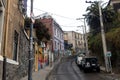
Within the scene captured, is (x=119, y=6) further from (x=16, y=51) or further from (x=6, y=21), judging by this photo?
(x=6, y=21)

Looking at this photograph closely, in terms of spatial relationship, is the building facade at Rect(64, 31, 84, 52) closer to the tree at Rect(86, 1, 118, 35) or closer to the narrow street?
the tree at Rect(86, 1, 118, 35)

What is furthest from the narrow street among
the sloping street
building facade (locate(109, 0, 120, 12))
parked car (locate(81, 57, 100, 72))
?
building facade (locate(109, 0, 120, 12))

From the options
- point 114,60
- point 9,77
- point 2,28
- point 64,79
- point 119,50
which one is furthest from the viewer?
point 114,60

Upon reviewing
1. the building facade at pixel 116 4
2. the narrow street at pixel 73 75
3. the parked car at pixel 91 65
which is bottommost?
the narrow street at pixel 73 75

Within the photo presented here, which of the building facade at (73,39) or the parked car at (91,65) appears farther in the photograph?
the building facade at (73,39)

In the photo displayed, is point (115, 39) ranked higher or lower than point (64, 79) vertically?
higher

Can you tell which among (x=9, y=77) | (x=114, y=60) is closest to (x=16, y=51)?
(x=9, y=77)

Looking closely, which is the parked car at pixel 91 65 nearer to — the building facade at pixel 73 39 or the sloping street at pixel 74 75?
the sloping street at pixel 74 75

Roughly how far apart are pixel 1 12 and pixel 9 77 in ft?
12.8

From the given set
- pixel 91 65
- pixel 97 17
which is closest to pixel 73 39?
pixel 97 17

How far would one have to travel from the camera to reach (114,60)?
27.9 m

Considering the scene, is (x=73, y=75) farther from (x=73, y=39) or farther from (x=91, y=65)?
(x=73, y=39)

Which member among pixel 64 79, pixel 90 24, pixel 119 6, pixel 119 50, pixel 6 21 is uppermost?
pixel 119 6

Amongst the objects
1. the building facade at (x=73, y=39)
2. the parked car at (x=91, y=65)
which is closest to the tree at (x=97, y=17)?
the parked car at (x=91, y=65)
